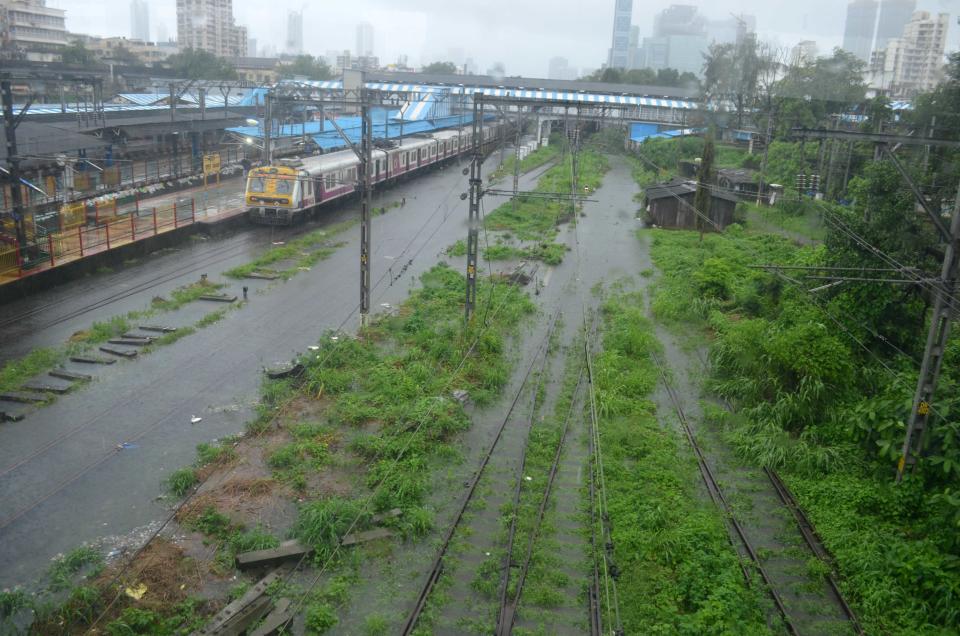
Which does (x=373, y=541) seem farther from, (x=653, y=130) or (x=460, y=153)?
(x=653, y=130)

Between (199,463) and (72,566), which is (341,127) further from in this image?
(72,566)

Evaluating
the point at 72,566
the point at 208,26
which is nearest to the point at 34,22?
the point at 208,26

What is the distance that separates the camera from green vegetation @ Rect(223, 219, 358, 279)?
63.7 feet

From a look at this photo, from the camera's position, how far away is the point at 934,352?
8.94 metres

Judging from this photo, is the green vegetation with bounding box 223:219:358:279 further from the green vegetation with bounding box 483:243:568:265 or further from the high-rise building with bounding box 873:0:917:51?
the high-rise building with bounding box 873:0:917:51

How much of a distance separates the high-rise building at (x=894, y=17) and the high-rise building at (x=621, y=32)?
201 ft

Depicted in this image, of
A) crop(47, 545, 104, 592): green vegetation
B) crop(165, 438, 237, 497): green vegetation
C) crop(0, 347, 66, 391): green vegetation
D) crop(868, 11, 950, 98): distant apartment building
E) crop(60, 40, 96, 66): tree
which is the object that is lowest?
crop(47, 545, 104, 592): green vegetation

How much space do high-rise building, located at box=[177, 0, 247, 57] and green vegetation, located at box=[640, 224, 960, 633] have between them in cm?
9076

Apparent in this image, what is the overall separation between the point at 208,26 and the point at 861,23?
3286 inches

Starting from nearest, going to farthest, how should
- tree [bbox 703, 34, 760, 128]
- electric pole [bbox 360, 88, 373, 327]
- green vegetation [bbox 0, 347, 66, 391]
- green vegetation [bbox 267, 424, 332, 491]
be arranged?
green vegetation [bbox 267, 424, 332, 491]
green vegetation [bbox 0, 347, 66, 391]
electric pole [bbox 360, 88, 373, 327]
tree [bbox 703, 34, 760, 128]

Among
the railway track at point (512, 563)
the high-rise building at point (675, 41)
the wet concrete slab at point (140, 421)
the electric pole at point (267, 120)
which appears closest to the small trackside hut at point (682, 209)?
the wet concrete slab at point (140, 421)

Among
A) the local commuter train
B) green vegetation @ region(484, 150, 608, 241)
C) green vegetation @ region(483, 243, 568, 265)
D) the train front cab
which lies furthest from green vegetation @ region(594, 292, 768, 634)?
the train front cab

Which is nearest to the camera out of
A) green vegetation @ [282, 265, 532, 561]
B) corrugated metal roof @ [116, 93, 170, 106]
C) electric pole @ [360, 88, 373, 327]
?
green vegetation @ [282, 265, 532, 561]

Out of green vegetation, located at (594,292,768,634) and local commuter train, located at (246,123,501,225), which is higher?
local commuter train, located at (246,123,501,225)
